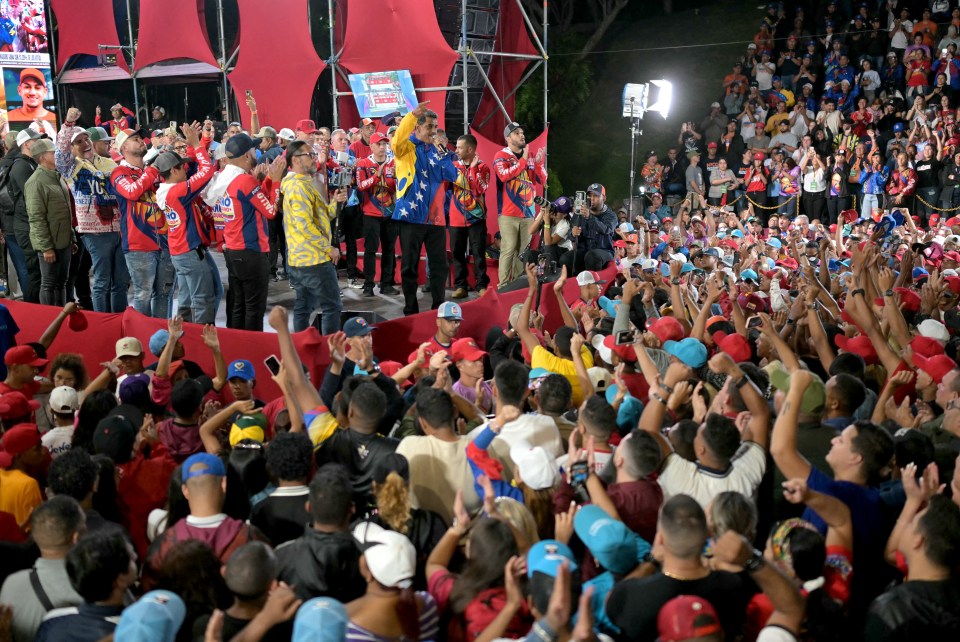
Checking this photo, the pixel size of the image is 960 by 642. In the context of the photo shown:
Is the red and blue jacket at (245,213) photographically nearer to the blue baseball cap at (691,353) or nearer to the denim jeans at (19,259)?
the denim jeans at (19,259)

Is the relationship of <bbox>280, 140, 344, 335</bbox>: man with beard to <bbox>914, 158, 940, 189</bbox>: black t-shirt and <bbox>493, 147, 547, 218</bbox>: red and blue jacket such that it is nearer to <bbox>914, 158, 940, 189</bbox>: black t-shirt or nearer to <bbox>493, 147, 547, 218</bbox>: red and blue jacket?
<bbox>493, 147, 547, 218</bbox>: red and blue jacket

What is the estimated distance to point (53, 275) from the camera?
29.9ft

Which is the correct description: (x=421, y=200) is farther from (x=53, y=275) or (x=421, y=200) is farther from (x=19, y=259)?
(x=19, y=259)

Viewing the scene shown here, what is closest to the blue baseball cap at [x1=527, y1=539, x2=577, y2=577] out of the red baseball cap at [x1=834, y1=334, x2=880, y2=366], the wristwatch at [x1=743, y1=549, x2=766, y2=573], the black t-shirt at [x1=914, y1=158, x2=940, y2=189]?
the wristwatch at [x1=743, y1=549, x2=766, y2=573]

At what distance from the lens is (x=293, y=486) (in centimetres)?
391

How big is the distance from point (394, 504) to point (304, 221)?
15.3ft

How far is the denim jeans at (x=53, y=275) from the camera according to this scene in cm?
910

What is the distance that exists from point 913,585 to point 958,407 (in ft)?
4.91

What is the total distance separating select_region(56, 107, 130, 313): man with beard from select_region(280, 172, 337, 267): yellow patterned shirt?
193 centimetres

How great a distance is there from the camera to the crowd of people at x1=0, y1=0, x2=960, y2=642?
3129mm

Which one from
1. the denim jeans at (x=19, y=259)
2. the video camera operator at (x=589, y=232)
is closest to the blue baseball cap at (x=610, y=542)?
the video camera operator at (x=589, y=232)

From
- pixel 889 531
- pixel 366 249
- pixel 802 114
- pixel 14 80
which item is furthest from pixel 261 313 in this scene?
pixel 802 114

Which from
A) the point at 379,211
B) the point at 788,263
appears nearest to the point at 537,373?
the point at 379,211

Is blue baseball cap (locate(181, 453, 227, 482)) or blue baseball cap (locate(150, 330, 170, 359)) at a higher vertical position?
blue baseball cap (locate(181, 453, 227, 482))
